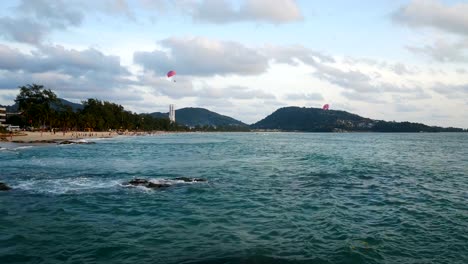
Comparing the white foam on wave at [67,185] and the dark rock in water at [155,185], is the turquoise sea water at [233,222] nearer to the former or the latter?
the white foam on wave at [67,185]

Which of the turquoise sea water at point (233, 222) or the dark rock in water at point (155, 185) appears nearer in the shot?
the turquoise sea water at point (233, 222)

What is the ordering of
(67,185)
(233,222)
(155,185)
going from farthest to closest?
(67,185), (155,185), (233,222)

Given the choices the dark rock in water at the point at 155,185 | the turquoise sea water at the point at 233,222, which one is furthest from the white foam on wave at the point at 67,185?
the dark rock in water at the point at 155,185

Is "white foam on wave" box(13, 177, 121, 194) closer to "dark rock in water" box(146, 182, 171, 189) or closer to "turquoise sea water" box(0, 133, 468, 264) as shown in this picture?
"turquoise sea water" box(0, 133, 468, 264)

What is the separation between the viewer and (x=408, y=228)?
607 inches

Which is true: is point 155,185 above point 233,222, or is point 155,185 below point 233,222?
above

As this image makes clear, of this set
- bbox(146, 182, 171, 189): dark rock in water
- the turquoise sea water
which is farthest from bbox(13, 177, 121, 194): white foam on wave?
bbox(146, 182, 171, 189): dark rock in water

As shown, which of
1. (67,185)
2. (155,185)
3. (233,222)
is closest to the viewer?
(233,222)

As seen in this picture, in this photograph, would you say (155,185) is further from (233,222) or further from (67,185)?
(233,222)

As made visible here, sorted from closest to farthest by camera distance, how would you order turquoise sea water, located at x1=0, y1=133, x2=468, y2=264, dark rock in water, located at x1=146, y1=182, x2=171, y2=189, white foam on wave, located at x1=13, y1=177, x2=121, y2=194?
1. turquoise sea water, located at x1=0, y1=133, x2=468, y2=264
2. white foam on wave, located at x1=13, y1=177, x2=121, y2=194
3. dark rock in water, located at x1=146, y1=182, x2=171, y2=189

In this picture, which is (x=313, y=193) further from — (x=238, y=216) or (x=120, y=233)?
→ (x=120, y=233)

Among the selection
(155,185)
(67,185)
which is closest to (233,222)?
(155,185)

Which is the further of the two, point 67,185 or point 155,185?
point 67,185

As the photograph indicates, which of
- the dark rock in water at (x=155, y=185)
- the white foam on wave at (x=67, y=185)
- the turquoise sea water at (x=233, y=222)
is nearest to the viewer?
the turquoise sea water at (x=233, y=222)
